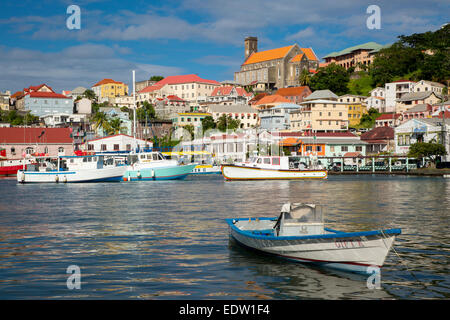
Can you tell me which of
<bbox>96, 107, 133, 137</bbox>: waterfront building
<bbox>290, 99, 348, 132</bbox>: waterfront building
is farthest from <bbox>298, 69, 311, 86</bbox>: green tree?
<bbox>96, 107, 133, 137</bbox>: waterfront building

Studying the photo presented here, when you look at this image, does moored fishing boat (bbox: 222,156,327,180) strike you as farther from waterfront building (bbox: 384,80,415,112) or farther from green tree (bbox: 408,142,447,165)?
waterfront building (bbox: 384,80,415,112)

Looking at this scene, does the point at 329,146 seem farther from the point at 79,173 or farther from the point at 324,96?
the point at 79,173

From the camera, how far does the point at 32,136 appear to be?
102812mm

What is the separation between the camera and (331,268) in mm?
14875

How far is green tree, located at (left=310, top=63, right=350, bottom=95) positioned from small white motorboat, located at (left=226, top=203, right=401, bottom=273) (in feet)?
498

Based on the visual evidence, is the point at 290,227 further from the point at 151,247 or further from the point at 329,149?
the point at 329,149

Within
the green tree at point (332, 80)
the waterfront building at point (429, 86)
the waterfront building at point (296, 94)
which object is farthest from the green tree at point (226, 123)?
the waterfront building at point (429, 86)

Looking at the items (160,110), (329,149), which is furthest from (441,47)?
(160,110)

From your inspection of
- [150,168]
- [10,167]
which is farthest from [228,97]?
[150,168]

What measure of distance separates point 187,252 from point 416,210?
1924 cm

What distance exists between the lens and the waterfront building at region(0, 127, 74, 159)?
329 ft

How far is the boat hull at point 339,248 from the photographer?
44.2 feet

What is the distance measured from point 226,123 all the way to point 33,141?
58725 millimetres

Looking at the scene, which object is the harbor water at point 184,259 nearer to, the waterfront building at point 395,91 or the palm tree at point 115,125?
the palm tree at point 115,125
